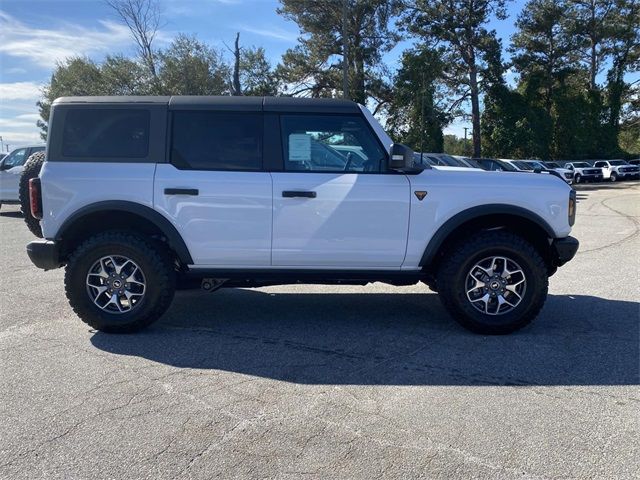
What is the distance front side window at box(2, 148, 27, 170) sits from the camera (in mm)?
15109

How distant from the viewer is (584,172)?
39469 millimetres

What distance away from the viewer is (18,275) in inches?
299

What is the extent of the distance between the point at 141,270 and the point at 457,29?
3707cm

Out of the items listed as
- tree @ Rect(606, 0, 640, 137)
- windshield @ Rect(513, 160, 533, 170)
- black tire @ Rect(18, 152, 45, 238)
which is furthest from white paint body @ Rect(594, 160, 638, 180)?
black tire @ Rect(18, 152, 45, 238)

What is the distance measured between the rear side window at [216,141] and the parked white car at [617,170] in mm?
42236

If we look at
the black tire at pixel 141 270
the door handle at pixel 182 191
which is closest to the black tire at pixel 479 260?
the door handle at pixel 182 191

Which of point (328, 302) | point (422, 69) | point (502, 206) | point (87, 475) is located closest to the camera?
point (87, 475)

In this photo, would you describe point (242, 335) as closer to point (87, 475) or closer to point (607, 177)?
point (87, 475)

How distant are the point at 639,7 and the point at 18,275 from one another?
4880cm

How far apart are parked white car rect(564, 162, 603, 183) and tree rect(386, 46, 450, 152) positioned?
10.6 metres

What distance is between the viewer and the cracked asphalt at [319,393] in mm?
2986

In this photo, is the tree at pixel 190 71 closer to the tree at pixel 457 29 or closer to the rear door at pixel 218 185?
the tree at pixel 457 29

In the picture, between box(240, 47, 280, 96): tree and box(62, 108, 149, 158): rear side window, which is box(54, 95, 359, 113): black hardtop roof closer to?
box(62, 108, 149, 158): rear side window

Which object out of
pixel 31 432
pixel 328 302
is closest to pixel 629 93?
pixel 328 302
